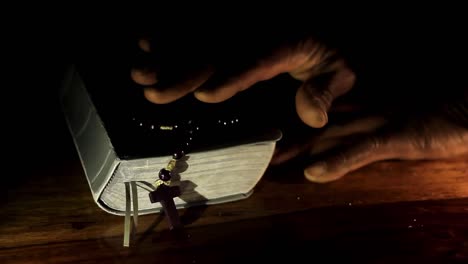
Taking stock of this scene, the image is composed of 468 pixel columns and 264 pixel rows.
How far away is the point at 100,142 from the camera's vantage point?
0.75m

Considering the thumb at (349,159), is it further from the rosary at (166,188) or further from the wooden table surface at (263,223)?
the rosary at (166,188)

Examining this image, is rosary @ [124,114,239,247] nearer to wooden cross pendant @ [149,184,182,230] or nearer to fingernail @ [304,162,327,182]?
wooden cross pendant @ [149,184,182,230]

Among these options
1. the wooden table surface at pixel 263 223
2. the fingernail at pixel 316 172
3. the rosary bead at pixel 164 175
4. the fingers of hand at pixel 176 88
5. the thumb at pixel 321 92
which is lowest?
the wooden table surface at pixel 263 223

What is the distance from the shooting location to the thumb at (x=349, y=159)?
891 mm

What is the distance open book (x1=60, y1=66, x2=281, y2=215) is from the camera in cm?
71

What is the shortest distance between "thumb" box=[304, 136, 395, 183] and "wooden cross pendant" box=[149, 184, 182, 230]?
0.83 ft

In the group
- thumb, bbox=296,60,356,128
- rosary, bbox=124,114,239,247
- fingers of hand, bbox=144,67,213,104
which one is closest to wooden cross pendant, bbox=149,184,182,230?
rosary, bbox=124,114,239,247

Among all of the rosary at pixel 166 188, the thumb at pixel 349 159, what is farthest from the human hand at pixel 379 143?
the rosary at pixel 166 188

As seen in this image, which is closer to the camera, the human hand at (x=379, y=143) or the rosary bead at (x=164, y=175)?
the rosary bead at (x=164, y=175)

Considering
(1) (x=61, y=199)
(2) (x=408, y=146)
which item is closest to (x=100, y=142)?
(1) (x=61, y=199)

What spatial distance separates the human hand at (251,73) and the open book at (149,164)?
0.23 ft

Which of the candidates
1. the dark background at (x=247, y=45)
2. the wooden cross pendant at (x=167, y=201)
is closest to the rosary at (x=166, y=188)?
the wooden cross pendant at (x=167, y=201)

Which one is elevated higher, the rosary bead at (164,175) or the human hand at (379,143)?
the rosary bead at (164,175)

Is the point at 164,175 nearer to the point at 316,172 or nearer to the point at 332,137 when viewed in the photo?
the point at 316,172
